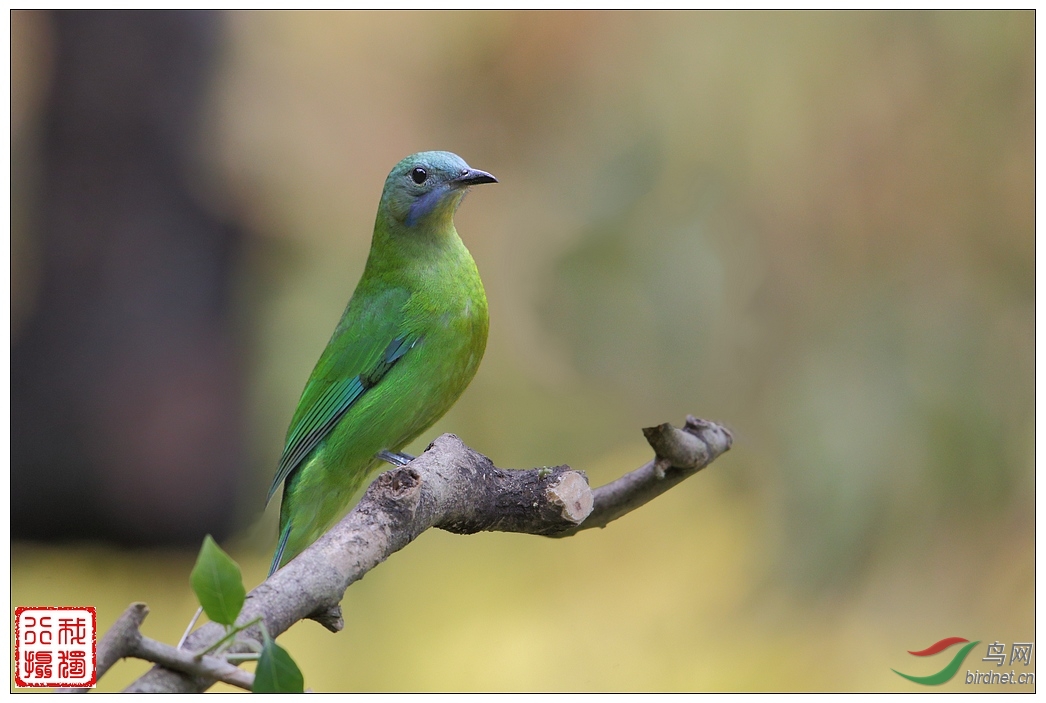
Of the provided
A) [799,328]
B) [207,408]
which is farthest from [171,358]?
Answer: [799,328]

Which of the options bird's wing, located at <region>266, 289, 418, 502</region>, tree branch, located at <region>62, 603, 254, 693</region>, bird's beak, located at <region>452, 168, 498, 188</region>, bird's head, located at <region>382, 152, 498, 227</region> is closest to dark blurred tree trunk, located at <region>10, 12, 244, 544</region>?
bird's wing, located at <region>266, 289, 418, 502</region>

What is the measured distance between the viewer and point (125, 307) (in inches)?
174

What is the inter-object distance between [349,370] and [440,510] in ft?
2.46

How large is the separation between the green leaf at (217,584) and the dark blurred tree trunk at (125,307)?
3391 millimetres

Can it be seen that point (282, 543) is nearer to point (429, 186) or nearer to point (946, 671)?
point (429, 186)

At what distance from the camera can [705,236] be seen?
13.1ft

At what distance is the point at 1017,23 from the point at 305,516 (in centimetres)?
334

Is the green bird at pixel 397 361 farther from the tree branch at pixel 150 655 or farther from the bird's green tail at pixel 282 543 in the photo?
the tree branch at pixel 150 655

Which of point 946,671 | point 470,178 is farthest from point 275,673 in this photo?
point 946,671

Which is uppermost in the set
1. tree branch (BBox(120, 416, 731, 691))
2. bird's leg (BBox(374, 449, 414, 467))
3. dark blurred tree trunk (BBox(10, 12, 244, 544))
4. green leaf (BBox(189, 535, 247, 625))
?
dark blurred tree trunk (BBox(10, 12, 244, 544))

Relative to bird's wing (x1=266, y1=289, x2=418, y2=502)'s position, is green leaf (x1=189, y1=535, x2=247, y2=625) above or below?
below

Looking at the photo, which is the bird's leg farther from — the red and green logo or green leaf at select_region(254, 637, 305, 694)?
the red and green logo

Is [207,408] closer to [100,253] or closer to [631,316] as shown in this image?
[100,253]

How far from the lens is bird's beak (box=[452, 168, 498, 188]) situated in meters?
2.58
